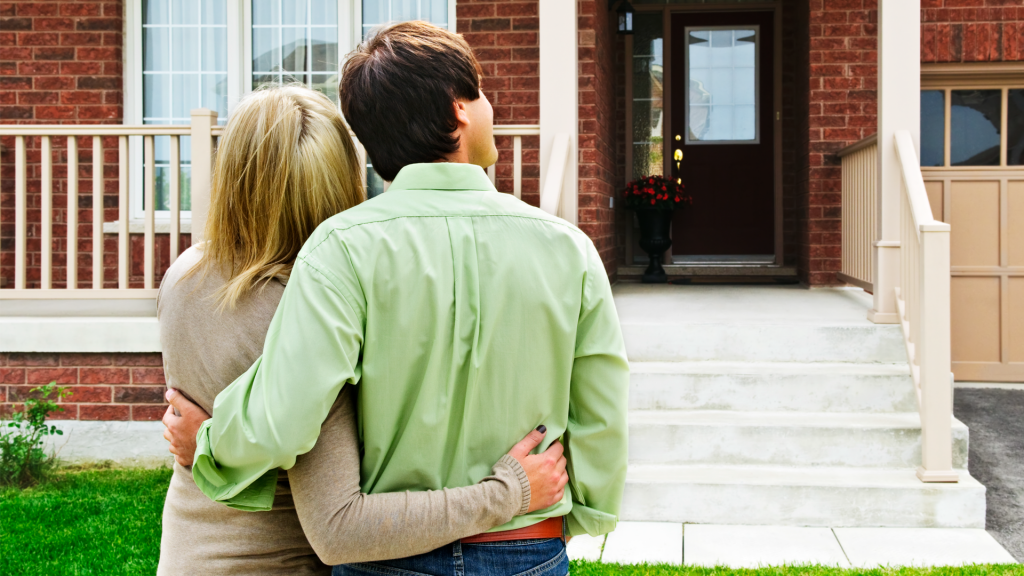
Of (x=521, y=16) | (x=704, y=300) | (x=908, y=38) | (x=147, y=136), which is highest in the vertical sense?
(x=521, y=16)

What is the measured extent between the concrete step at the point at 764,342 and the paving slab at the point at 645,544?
989 mm

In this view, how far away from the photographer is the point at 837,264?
20.9ft

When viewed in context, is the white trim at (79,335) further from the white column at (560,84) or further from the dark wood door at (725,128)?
the dark wood door at (725,128)

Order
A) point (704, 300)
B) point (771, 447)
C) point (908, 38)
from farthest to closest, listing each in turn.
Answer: point (704, 300), point (908, 38), point (771, 447)

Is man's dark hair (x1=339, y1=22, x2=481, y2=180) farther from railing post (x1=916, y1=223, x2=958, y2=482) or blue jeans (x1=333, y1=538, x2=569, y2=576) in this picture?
railing post (x1=916, y1=223, x2=958, y2=482)

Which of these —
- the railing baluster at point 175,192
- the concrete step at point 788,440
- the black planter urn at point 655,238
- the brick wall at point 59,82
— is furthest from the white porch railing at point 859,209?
the brick wall at point 59,82

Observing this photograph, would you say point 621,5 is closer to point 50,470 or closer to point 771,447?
point 771,447

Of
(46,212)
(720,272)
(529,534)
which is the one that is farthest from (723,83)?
(529,534)

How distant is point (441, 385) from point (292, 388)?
19 centimetres

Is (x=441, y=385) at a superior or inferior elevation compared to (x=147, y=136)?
inferior

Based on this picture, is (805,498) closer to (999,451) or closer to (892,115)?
(999,451)

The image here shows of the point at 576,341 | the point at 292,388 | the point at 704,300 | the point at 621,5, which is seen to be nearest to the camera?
the point at 292,388

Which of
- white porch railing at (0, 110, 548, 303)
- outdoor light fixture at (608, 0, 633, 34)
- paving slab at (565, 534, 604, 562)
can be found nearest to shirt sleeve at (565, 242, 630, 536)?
paving slab at (565, 534, 604, 562)

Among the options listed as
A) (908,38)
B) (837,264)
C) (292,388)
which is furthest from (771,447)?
(292,388)
